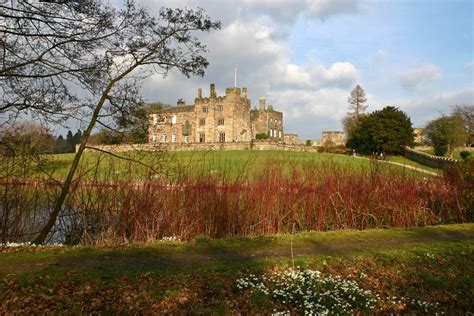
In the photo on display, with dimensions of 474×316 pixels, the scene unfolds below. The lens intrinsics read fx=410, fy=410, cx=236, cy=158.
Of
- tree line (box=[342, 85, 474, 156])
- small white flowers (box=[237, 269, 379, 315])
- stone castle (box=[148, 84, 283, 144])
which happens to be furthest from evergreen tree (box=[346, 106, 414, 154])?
small white flowers (box=[237, 269, 379, 315])

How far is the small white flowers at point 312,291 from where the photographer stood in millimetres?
5367

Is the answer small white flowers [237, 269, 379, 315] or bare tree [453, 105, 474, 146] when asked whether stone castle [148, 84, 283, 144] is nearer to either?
bare tree [453, 105, 474, 146]

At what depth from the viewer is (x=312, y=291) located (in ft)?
18.9

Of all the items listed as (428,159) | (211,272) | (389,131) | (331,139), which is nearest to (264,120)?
(331,139)

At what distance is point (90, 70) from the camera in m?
7.96

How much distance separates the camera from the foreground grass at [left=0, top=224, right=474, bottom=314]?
16.9ft

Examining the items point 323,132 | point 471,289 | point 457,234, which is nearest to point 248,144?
point 323,132

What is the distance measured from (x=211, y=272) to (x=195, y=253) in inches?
51.3

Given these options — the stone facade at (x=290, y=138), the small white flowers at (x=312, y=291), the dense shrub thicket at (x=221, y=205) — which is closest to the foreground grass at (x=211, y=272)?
the small white flowers at (x=312, y=291)

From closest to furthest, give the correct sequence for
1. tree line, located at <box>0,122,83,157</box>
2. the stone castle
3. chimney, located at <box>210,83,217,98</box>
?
tree line, located at <box>0,122,83,157</box> → the stone castle → chimney, located at <box>210,83,217,98</box>

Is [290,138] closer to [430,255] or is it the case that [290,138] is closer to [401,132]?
[401,132]

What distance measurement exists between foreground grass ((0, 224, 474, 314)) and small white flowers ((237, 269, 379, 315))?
20 centimetres

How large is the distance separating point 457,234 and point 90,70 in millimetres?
9378

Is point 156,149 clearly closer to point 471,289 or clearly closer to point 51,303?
point 51,303
